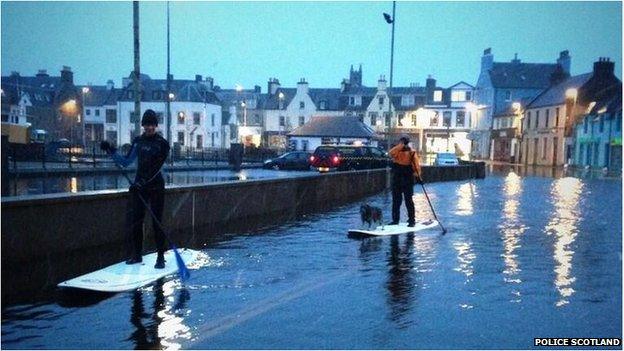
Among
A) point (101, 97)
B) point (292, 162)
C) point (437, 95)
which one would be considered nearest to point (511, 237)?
point (292, 162)

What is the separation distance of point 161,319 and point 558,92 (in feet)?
212

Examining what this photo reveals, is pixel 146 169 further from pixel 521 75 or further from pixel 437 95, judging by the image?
pixel 437 95

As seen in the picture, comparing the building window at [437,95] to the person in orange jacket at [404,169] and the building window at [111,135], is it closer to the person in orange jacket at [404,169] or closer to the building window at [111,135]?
the building window at [111,135]

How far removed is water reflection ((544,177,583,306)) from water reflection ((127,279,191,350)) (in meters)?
3.97

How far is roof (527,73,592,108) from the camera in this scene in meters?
59.1

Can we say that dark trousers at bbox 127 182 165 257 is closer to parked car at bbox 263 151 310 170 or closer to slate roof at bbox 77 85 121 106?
parked car at bbox 263 151 310 170

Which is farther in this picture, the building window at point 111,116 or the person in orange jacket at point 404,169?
the building window at point 111,116

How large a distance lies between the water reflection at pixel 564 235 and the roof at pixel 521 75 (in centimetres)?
5887

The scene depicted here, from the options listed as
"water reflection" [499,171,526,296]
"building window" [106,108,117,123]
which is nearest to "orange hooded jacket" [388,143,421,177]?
"water reflection" [499,171,526,296]

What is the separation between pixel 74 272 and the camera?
7.45 metres

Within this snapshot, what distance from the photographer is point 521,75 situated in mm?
77375

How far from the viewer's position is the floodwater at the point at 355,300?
5.16 m

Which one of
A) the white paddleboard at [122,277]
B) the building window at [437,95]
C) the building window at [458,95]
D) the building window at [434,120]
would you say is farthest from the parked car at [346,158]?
the building window at [458,95]

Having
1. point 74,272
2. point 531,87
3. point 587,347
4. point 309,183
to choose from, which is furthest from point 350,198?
point 531,87
